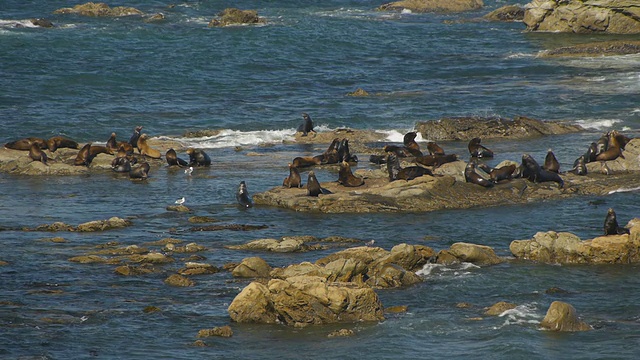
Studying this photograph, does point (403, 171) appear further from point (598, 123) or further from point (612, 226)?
point (598, 123)

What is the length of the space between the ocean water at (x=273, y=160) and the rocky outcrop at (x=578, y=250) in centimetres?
33

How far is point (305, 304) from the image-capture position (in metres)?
13.7

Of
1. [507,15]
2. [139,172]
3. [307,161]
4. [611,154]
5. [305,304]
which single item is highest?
[507,15]

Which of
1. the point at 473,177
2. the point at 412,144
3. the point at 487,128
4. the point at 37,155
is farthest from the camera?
the point at 487,128

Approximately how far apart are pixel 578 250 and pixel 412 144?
9.92 m

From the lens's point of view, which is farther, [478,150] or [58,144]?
[58,144]

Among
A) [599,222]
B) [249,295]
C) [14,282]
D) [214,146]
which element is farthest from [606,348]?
[214,146]

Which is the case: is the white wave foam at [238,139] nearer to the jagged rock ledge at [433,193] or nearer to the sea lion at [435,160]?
the sea lion at [435,160]

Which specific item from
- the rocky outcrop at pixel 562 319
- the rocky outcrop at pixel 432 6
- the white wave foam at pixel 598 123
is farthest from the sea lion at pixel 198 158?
the rocky outcrop at pixel 432 6

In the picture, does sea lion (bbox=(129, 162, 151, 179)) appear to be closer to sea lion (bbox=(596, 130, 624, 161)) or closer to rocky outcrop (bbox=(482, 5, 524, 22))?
sea lion (bbox=(596, 130, 624, 161))

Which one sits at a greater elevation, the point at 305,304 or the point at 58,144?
the point at 305,304


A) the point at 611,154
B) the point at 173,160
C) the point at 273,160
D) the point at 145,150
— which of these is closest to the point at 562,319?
the point at 611,154

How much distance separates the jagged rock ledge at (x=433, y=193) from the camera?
20453 mm

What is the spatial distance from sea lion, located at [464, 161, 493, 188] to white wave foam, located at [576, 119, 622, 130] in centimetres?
950
